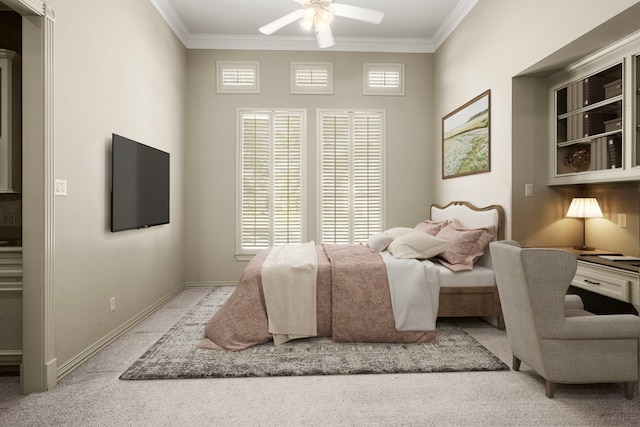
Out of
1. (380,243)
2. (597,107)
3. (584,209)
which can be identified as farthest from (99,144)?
(584,209)

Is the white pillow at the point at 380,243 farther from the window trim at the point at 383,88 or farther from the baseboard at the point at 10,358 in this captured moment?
the baseboard at the point at 10,358

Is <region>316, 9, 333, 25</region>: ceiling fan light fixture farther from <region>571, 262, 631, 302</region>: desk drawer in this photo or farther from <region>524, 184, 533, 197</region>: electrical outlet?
<region>571, 262, 631, 302</region>: desk drawer

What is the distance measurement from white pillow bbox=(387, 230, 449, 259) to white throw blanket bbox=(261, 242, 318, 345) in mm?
995

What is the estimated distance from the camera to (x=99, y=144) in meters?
3.16

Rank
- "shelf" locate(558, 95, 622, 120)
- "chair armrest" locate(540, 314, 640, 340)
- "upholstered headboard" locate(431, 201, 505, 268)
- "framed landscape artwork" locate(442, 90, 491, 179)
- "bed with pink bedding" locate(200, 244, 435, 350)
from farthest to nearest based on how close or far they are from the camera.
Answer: "framed landscape artwork" locate(442, 90, 491, 179) → "upholstered headboard" locate(431, 201, 505, 268) → "bed with pink bedding" locate(200, 244, 435, 350) → "shelf" locate(558, 95, 622, 120) → "chair armrest" locate(540, 314, 640, 340)

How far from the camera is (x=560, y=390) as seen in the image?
7.99 feet

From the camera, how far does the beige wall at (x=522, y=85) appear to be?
9.48 feet

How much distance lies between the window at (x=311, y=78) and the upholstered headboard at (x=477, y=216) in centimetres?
246

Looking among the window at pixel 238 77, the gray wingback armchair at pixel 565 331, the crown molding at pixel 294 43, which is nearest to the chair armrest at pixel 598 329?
the gray wingback armchair at pixel 565 331

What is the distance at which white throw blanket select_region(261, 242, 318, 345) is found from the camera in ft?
10.6

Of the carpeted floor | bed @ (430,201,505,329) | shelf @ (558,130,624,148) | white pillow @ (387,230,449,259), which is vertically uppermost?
shelf @ (558,130,624,148)

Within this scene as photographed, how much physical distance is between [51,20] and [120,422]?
2.58m

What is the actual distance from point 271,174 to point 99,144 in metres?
2.68

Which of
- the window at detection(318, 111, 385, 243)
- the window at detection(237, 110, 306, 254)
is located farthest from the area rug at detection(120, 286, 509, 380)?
the window at detection(318, 111, 385, 243)
